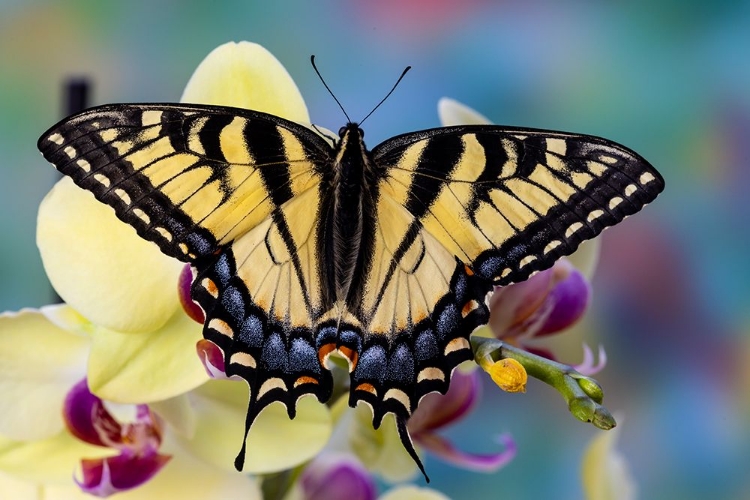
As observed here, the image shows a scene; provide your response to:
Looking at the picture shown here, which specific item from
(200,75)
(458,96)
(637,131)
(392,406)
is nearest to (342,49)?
(458,96)

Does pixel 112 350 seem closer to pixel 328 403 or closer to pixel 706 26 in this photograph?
pixel 328 403

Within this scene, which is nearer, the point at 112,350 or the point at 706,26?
the point at 112,350

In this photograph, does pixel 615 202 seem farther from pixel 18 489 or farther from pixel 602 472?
pixel 18 489

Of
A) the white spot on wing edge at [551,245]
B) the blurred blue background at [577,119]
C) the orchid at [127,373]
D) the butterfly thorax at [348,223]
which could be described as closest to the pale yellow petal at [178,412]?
the orchid at [127,373]

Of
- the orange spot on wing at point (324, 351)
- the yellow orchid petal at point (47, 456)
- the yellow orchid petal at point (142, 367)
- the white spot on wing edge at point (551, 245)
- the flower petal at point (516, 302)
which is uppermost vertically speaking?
the white spot on wing edge at point (551, 245)

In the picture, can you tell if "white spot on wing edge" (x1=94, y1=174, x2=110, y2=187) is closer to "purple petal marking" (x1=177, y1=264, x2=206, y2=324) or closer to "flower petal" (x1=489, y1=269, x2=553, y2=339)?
"purple petal marking" (x1=177, y1=264, x2=206, y2=324)

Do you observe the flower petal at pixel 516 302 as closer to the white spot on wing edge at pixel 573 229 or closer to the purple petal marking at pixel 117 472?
the white spot on wing edge at pixel 573 229
